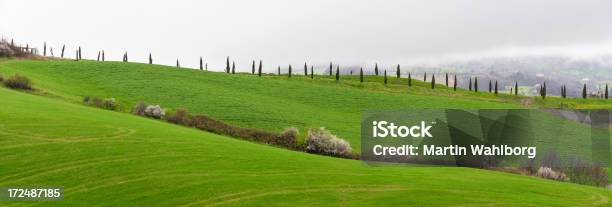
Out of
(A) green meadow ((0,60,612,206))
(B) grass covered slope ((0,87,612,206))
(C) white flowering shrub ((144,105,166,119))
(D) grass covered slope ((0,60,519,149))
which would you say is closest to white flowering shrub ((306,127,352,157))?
(D) grass covered slope ((0,60,519,149))

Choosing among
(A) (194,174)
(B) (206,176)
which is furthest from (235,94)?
(B) (206,176)

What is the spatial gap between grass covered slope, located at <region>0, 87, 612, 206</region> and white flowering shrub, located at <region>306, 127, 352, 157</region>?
11.2 meters

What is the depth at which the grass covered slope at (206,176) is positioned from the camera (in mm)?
32750

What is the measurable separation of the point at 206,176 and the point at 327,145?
2193cm

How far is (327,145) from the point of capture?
55.8 m

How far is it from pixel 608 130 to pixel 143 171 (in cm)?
7646

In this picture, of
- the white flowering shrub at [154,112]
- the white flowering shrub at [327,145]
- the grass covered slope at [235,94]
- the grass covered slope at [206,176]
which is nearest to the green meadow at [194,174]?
the grass covered slope at [206,176]

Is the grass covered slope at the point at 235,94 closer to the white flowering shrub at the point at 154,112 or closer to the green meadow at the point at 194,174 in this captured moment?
the white flowering shrub at the point at 154,112

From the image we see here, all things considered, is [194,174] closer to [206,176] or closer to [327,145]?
[206,176]

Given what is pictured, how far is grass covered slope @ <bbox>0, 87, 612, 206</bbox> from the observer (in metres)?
32.8

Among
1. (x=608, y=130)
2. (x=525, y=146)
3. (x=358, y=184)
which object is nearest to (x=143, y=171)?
(x=358, y=184)

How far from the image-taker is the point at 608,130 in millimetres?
88625

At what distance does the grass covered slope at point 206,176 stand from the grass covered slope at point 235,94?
23.6 metres

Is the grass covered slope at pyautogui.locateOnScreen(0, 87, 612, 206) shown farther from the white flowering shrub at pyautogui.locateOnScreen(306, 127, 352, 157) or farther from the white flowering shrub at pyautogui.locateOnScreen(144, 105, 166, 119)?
the white flowering shrub at pyautogui.locateOnScreen(144, 105, 166, 119)
